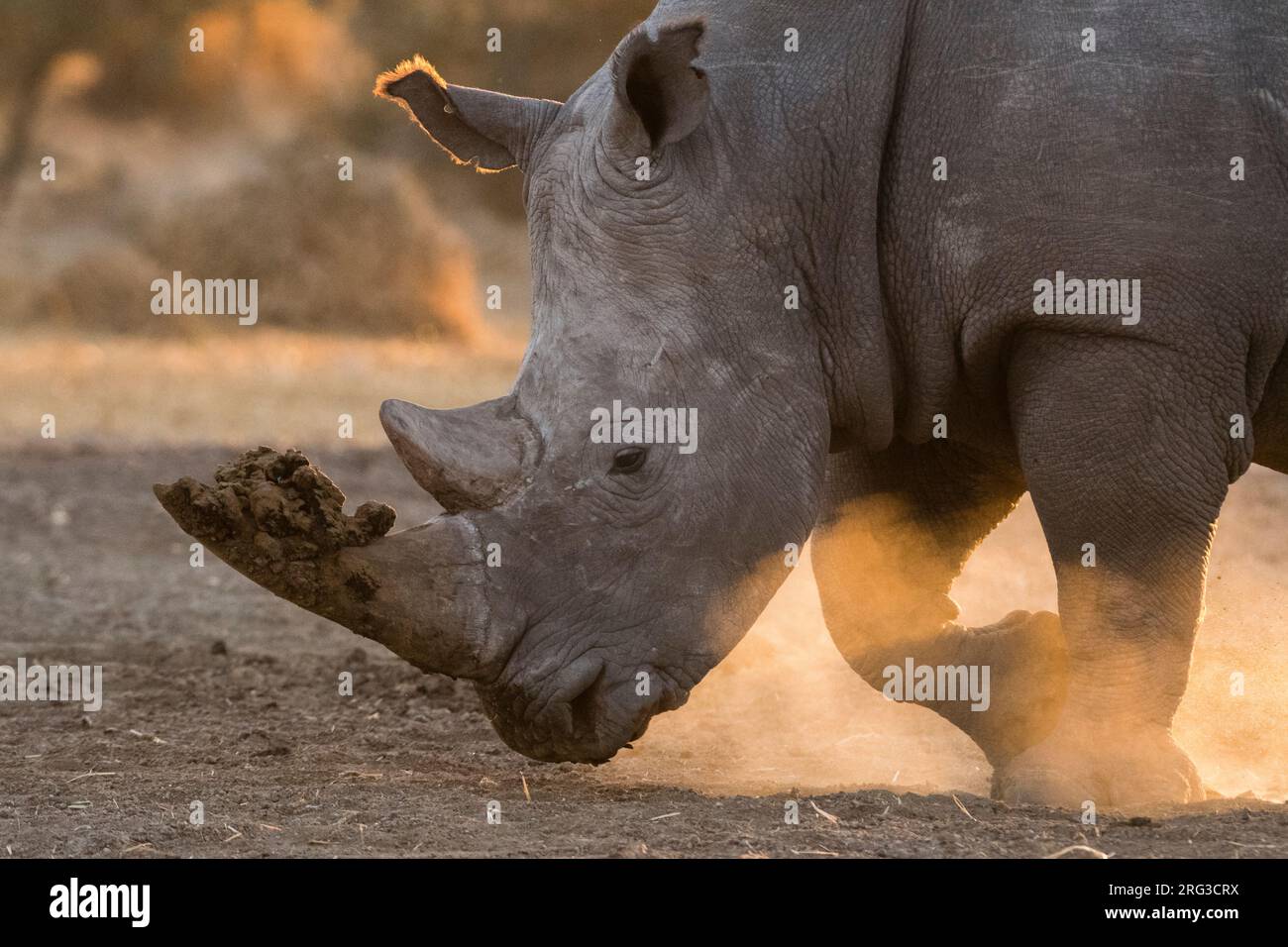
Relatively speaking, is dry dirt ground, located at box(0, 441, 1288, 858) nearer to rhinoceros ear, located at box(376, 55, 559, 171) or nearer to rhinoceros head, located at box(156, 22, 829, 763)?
rhinoceros head, located at box(156, 22, 829, 763)

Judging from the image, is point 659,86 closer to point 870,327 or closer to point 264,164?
point 870,327

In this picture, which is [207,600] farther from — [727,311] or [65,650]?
[727,311]

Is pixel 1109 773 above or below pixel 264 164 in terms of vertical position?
below

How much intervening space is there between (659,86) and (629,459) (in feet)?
3.32

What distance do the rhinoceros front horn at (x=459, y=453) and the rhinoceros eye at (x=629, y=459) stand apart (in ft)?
0.75

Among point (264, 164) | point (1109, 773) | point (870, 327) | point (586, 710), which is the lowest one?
point (1109, 773)

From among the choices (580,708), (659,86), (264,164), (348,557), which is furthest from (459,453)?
(264,164)

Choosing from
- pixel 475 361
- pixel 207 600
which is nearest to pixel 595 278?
pixel 207 600

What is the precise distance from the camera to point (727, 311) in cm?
535

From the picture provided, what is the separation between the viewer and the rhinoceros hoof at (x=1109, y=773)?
539 cm

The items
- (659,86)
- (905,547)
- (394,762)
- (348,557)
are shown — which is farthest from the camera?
(905,547)

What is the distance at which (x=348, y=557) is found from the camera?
4.96 meters

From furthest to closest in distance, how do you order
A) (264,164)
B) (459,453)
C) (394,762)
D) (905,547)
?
(264,164) → (905,547) → (394,762) → (459,453)

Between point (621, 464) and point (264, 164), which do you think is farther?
point (264, 164)
